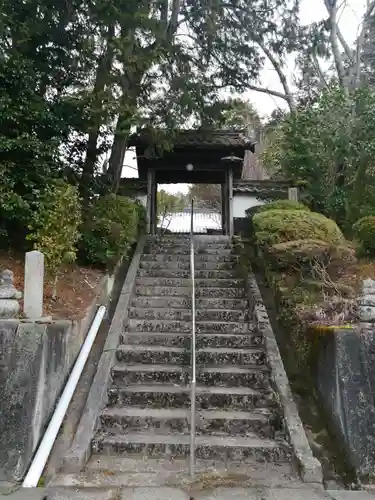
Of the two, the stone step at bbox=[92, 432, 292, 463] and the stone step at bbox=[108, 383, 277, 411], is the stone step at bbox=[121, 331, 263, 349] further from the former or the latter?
the stone step at bbox=[92, 432, 292, 463]

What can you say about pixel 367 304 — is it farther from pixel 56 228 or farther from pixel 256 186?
pixel 256 186

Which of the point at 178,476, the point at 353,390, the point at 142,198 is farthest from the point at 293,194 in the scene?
the point at 178,476

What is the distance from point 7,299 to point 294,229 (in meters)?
4.15

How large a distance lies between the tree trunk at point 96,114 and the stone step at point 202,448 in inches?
191

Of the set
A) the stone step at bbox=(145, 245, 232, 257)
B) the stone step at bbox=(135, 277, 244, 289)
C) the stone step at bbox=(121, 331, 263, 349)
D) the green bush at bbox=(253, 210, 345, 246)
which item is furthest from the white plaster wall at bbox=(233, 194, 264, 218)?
the stone step at bbox=(121, 331, 263, 349)

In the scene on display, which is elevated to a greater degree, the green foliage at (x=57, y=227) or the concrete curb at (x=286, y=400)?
the green foliage at (x=57, y=227)

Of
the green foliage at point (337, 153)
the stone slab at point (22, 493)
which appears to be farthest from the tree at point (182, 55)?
the stone slab at point (22, 493)

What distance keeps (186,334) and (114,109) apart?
3904 millimetres

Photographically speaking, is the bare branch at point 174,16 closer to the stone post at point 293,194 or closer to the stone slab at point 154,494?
the stone post at point 293,194

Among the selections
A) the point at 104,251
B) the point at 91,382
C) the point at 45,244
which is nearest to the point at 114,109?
the point at 104,251

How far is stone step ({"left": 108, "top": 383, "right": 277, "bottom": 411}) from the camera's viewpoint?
4562 mm

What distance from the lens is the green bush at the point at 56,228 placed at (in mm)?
5496

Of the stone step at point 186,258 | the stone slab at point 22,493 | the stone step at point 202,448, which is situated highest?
the stone step at point 186,258

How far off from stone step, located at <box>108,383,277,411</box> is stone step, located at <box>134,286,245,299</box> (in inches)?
94.8
